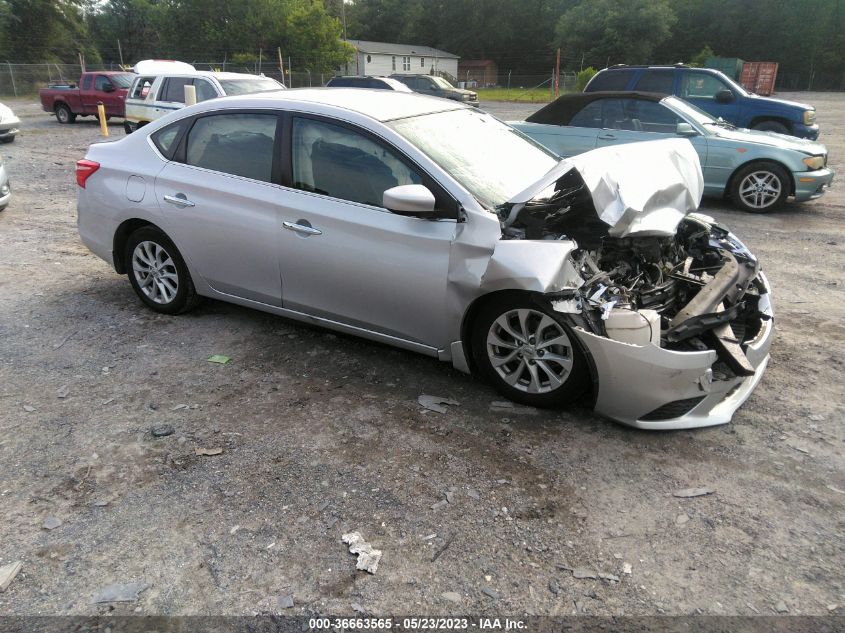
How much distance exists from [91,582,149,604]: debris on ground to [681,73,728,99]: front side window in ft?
40.6

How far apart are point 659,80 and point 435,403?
10.3m

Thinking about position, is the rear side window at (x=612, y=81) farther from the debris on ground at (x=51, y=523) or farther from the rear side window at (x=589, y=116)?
the debris on ground at (x=51, y=523)

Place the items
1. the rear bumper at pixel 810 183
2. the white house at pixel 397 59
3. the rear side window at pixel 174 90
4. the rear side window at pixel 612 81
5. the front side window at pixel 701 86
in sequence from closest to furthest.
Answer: the rear bumper at pixel 810 183, the rear side window at pixel 612 81, the front side window at pixel 701 86, the rear side window at pixel 174 90, the white house at pixel 397 59

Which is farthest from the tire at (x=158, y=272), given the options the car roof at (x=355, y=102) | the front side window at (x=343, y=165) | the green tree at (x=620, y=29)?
the green tree at (x=620, y=29)

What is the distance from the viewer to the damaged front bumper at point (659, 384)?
314 cm

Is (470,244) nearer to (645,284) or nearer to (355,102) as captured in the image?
(645,284)

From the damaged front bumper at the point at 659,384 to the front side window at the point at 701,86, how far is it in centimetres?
1001

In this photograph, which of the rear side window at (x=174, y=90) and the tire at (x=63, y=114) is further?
the tire at (x=63, y=114)

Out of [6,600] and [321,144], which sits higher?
[321,144]

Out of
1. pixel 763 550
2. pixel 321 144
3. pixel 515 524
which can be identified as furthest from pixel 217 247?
pixel 763 550

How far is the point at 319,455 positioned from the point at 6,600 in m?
1.43

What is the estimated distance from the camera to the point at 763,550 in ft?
8.60

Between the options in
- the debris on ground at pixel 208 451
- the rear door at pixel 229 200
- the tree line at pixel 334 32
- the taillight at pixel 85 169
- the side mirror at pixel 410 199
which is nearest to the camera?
the debris on ground at pixel 208 451

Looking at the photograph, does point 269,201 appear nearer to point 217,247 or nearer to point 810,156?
point 217,247
